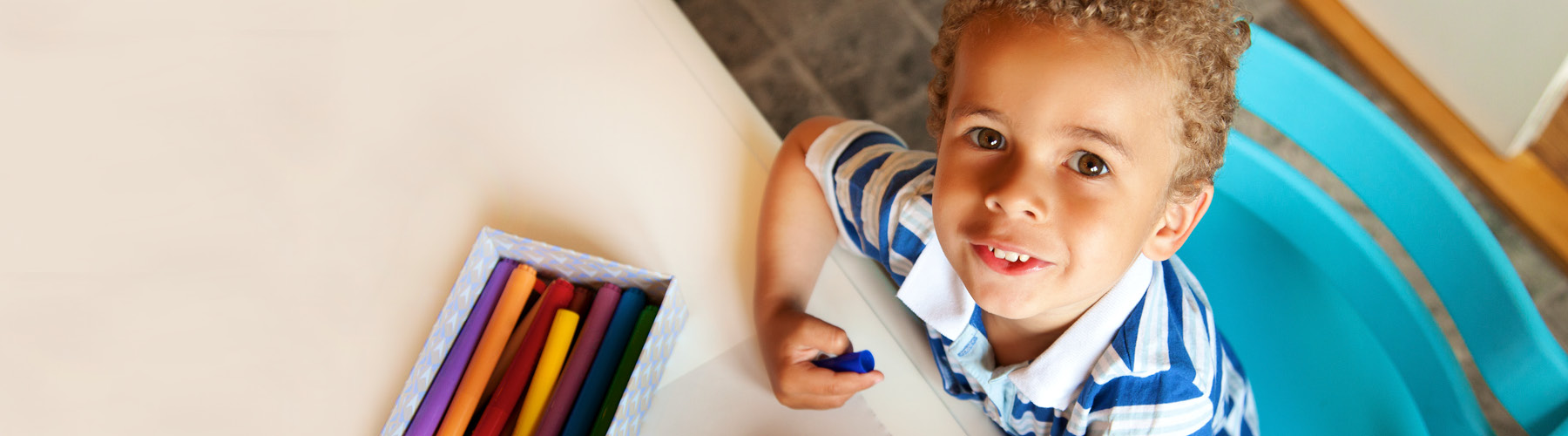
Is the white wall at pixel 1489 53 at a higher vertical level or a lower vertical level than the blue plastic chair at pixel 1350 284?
higher

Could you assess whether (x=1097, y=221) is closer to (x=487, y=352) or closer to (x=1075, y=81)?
(x=1075, y=81)

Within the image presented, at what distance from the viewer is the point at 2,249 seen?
A: 690mm

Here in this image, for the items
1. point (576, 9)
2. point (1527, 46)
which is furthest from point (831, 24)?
point (1527, 46)

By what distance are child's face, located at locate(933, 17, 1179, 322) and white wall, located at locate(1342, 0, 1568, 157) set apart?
99cm

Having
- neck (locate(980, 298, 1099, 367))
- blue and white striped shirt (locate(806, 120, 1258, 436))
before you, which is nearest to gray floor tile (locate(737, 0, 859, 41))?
blue and white striped shirt (locate(806, 120, 1258, 436))

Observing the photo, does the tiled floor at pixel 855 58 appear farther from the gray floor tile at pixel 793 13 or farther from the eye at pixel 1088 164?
the eye at pixel 1088 164

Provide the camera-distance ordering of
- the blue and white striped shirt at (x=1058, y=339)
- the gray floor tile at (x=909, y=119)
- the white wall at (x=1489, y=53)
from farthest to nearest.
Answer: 1. the gray floor tile at (x=909, y=119)
2. the white wall at (x=1489, y=53)
3. the blue and white striped shirt at (x=1058, y=339)

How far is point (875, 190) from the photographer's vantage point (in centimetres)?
79

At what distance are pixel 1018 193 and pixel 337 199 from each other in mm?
507

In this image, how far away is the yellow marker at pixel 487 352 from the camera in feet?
2.17

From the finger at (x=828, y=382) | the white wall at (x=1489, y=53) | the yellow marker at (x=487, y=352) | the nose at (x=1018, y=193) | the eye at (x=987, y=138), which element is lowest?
the yellow marker at (x=487, y=352)

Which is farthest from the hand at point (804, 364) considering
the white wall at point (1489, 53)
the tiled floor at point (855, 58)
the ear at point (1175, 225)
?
the white wall at point (1489, 53)

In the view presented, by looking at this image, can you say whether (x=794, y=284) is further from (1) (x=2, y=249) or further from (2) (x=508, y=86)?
(1) (x=2, y=249)

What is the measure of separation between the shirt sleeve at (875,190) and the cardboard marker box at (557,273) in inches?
7.1
